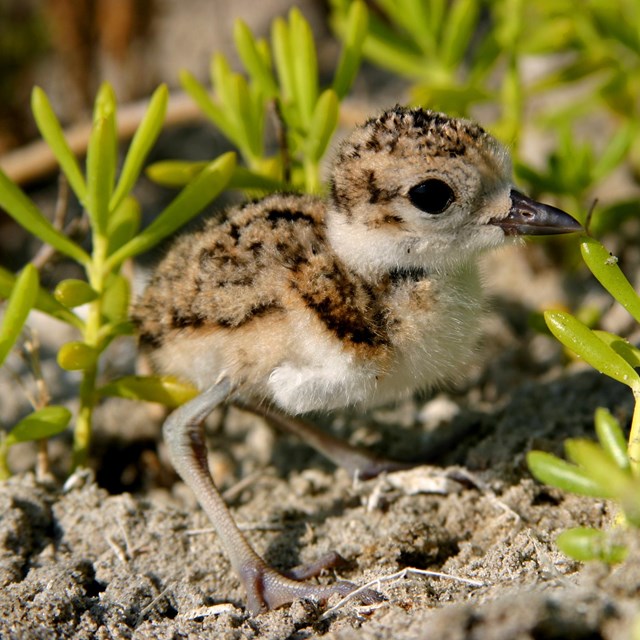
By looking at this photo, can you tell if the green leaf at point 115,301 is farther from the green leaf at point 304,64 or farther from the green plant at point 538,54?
the green plant at point 538,54

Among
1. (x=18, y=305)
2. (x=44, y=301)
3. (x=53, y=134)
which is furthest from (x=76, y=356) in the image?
(x=53, y=134)

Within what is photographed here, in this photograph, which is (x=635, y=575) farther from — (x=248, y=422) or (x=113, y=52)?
(x=113, y=52)

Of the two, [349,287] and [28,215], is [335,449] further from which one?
[28,215]

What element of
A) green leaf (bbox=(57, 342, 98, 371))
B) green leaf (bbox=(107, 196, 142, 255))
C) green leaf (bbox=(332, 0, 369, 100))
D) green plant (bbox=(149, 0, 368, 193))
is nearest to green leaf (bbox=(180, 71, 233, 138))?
green plant (bbox=(149, 0, 368, 193))

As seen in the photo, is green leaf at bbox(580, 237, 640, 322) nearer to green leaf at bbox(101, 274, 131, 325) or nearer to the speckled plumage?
the speckled plumage

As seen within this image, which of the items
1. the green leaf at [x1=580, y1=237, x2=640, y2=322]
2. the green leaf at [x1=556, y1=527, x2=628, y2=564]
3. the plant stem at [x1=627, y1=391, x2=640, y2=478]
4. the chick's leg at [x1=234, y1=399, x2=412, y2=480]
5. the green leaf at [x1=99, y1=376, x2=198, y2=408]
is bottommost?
the chick's leg at [x1=234, y1=399, x2=412, y2=480]

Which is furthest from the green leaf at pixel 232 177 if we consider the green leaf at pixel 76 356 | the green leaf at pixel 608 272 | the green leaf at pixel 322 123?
the green leaf at pixel 608 272

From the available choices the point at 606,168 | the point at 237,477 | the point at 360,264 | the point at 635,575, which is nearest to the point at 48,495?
the point at 237,477
